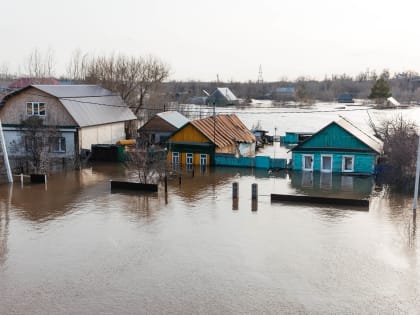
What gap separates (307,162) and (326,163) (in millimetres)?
1087

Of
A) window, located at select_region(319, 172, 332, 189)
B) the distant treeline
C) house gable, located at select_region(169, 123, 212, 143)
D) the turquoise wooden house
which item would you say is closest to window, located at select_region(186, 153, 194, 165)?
house gable, located at select_region(169, 123, 212, 143)

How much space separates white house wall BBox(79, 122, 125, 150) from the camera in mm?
31672

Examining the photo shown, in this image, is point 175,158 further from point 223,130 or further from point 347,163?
point 347,163

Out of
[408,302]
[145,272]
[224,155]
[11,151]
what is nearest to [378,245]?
[408,302]

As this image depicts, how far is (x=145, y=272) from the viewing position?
12578mm

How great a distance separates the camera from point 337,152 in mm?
26656

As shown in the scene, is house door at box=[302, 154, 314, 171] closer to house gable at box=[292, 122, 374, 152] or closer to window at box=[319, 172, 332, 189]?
house gable at box=[292, 122, 374, 152]

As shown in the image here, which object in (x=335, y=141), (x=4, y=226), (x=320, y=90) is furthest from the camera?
(x=320, y=90)

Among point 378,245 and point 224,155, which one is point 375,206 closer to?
point 378,245

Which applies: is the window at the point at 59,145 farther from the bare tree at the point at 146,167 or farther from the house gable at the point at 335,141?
the house gable at the point at 335,141

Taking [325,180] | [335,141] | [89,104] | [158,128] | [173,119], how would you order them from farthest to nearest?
1. [173,119]
2. [158,128]
3. [89,104]
4. [335,141]
5. [325,180]

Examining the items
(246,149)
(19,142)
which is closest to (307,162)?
(246,149)

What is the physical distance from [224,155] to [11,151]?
14.1 m

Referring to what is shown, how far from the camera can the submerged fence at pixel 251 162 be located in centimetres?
2855
